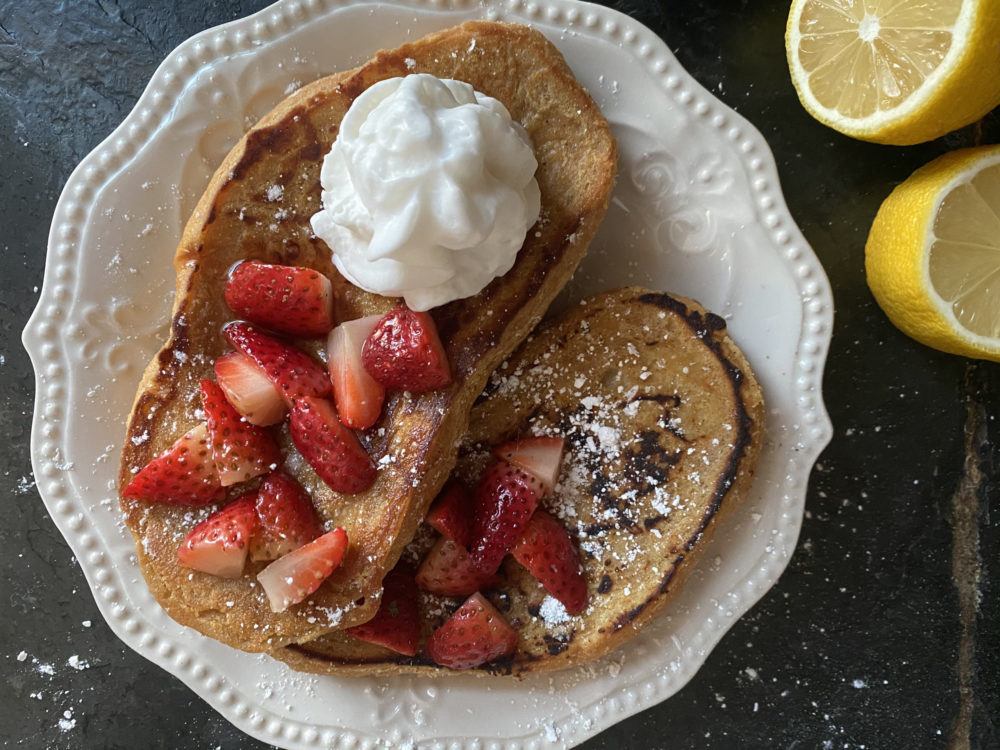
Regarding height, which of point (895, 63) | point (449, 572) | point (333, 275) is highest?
point (895, 63)

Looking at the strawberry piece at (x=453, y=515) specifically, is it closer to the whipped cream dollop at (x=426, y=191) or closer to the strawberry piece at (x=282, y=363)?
the strawberry piece at (x=282, y=363)

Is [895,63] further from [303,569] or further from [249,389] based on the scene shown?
[303,569]

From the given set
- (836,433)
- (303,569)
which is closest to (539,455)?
(303,569)

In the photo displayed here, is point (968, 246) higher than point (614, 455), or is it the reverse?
point (968, 246)

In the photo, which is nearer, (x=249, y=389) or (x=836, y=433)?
(x=249, y=389)

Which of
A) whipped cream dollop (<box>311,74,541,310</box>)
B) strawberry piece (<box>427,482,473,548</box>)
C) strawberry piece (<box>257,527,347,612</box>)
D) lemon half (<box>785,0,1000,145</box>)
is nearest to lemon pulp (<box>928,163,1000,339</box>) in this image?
lemon half (<box>785,0,1000,145</box>)

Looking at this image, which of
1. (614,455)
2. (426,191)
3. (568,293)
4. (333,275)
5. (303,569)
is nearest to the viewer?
(426,191)

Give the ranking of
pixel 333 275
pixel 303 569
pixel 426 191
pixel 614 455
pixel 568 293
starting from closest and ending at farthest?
pixel 426 191, pixel 303 569, pixel 333 275, pixel 614 455, pixel 568 293
